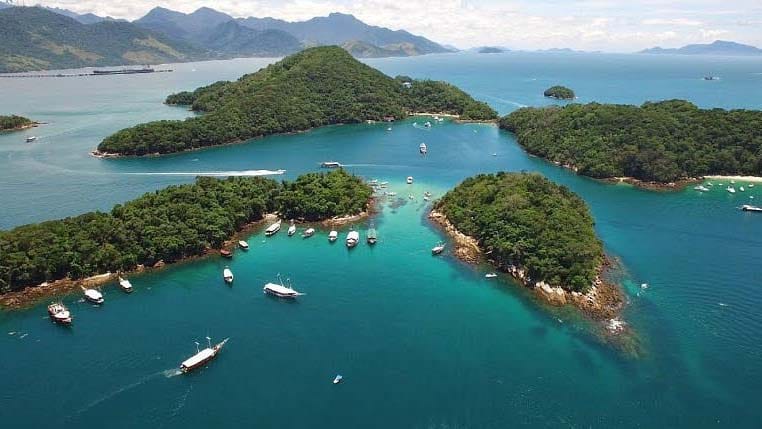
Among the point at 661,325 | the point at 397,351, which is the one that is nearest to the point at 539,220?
the point at 661,325

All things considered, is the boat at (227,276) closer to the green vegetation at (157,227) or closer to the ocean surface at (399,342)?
the ocean surface at (399,342)

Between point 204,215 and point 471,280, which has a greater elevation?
point 204,215

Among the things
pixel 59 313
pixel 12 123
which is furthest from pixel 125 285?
pixel 12 123

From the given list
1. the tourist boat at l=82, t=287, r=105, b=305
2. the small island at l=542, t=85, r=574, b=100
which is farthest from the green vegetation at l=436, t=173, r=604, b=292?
the small island at l=542, t=85, r=574, b=100

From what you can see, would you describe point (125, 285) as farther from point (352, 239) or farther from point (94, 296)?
point (352, 239)

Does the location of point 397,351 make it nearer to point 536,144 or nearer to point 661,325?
point 661,325

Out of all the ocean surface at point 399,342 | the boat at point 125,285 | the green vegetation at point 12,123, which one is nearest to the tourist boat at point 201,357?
the ocean surface at point 399,342
